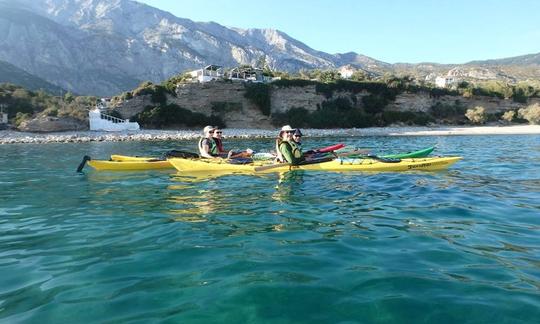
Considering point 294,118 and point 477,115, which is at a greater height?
point 294,118

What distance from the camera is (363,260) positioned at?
16.3 feet

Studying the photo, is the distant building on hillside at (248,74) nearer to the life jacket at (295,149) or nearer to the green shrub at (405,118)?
the green shrub at (405,118)

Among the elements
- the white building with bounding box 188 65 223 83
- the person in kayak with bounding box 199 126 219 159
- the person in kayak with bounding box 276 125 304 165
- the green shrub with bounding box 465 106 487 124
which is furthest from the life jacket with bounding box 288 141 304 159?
the green shrub with bounding box 465 106 487 124

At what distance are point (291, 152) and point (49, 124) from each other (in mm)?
37534

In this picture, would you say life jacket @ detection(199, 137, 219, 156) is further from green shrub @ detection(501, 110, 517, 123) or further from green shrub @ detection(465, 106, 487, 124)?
green shrub @ detection(501, 110, 517, 123)

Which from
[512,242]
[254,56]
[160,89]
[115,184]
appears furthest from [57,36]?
[512,242]

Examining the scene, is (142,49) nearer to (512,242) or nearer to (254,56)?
(254,56)

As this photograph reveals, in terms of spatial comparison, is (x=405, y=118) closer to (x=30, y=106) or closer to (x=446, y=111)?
(x=446, y=111)

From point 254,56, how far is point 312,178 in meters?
195

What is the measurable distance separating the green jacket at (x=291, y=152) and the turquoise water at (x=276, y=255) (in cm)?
219

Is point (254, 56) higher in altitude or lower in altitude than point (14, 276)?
higher

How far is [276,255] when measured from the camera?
523 centimetres

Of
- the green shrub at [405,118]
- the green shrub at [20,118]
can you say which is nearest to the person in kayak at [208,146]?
the green shrub at [20,118]

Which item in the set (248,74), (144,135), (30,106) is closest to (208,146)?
(144,135)
